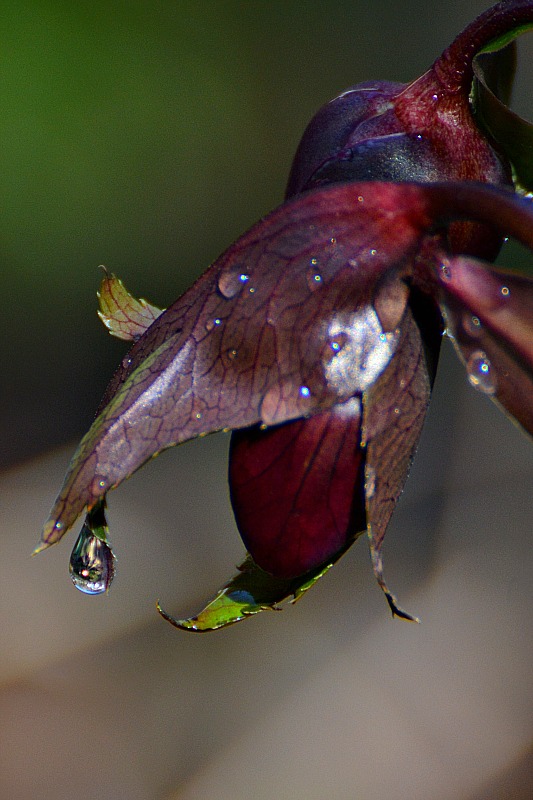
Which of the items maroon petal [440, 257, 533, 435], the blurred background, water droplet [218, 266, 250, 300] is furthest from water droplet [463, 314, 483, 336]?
the blurred background

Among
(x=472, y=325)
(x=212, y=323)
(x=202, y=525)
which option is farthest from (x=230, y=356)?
(x=202, y=525)

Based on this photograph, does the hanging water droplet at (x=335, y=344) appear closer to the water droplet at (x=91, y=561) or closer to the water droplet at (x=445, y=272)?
the water droplet at (x=445, y=272)

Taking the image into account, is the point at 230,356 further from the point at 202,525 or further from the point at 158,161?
the point at 158,161

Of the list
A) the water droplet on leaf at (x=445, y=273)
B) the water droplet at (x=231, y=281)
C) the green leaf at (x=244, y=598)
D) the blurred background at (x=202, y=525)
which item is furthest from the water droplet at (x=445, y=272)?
the blurred background at (x=202, y=525)

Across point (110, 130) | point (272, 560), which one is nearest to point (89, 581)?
point (272, 560)

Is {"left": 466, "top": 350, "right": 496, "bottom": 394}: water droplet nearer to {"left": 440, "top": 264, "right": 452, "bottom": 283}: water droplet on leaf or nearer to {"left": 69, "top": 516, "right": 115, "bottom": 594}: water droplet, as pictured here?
{"left": 440, "top": 264, "right": 452, "bottom": 283}: water droplet on leaf
